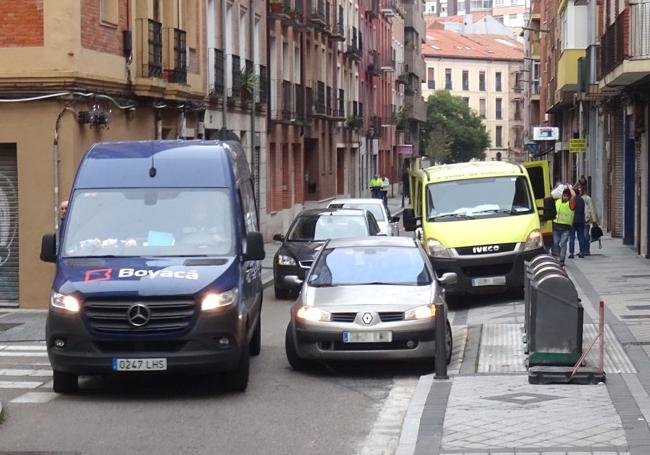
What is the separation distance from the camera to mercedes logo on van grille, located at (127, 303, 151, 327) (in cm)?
1187

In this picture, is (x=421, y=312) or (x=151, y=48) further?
(x=151, y=48)

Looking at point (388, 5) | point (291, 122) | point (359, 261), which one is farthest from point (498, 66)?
point (359, 261)

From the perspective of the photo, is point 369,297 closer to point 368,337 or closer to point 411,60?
point 368,337

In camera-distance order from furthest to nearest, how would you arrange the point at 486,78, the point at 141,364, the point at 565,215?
the point at 486,78, the point at 565,215, the point at 141,364

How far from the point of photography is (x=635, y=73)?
23141 mm

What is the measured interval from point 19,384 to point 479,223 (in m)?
9.59

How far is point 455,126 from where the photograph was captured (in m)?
112

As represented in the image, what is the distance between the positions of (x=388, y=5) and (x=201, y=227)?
65882mm

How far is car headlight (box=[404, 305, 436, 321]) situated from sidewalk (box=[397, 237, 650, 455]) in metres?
0.65

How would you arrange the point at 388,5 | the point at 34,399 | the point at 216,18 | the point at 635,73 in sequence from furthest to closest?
the point at 388,5 < the point at 216,18 < the point at 635,73 < the point at 34,399

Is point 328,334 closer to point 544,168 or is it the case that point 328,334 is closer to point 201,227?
point 201,227

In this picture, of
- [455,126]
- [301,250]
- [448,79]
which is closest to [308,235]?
[301,250]

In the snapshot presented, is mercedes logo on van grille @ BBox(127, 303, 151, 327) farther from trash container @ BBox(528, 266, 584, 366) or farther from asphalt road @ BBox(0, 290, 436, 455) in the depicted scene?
trash container @ BBox(528, 266, 584, 366)

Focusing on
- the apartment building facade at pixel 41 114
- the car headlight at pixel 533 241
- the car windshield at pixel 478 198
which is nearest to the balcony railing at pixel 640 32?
the car windshield at pixel 478 198
